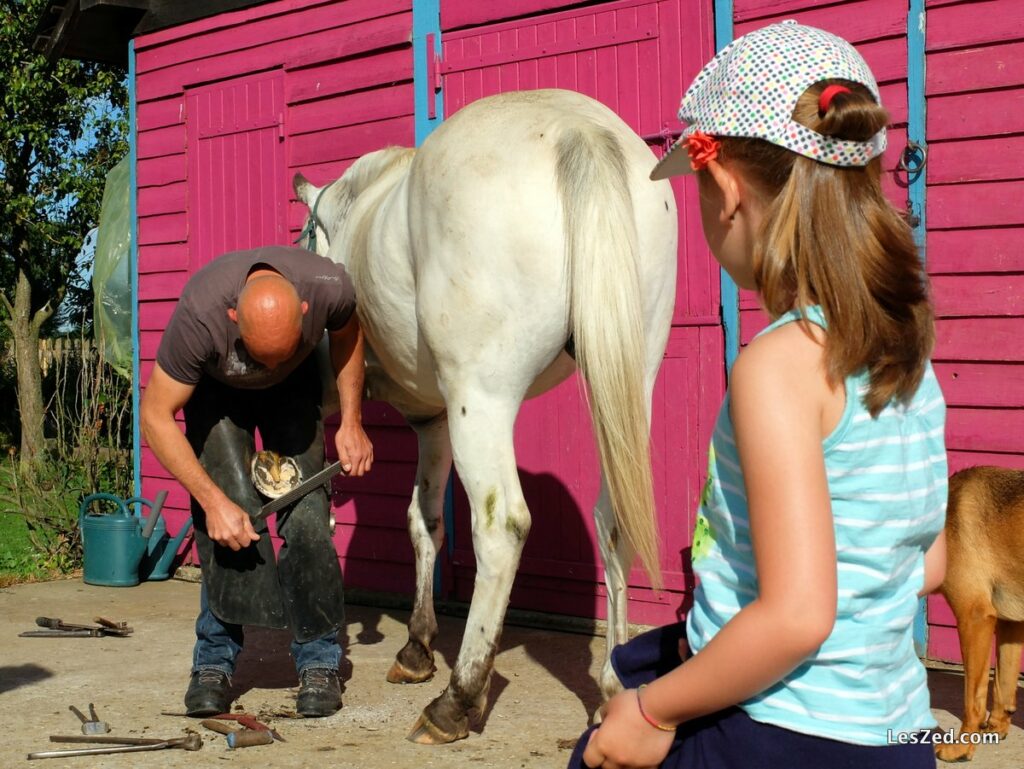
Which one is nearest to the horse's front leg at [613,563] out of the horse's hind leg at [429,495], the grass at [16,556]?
the horse's hind leg at [429,495]

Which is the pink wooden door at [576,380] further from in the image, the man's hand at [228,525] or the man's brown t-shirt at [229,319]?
the man's hand at [228,525]

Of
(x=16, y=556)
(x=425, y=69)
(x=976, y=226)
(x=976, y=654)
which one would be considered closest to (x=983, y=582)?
(x=976, y=654)

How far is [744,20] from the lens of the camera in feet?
16.9

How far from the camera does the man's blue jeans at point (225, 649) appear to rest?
431 centimetres

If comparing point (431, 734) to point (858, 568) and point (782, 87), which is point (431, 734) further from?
point (782, 87)

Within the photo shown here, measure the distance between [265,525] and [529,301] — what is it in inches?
55.2

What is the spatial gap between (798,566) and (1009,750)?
2981 millimetres

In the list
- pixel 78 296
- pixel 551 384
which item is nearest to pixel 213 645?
pixel 551 384

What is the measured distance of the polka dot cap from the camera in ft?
4.40

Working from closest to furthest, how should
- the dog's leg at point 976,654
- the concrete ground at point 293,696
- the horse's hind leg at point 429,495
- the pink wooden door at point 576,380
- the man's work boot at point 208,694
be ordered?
the dog's leg at point 976,654 → the concrete ground at point 293,696 → the man's work boot at point 208,694 → the horse's hind leg at point 429,495 → the pink wooden door at point 576,380

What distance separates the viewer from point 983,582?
371 centimetres

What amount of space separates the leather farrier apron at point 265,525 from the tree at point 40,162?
32.0ft

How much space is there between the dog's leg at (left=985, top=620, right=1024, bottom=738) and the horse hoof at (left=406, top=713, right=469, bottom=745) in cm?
173

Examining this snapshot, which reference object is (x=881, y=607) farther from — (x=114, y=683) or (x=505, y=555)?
(x=114, y=683)
